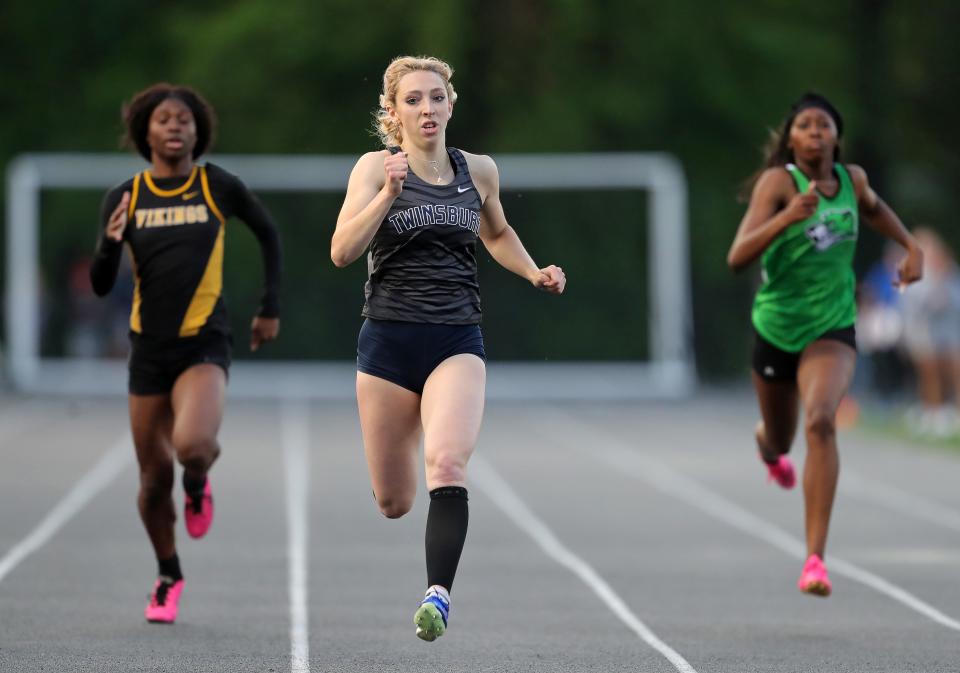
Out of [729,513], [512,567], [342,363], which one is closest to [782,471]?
[512,567]

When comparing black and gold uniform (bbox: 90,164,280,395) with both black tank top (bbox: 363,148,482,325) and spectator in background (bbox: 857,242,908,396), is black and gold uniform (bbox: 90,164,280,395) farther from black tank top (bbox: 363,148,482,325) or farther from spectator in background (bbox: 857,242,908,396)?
spectator in background (bbox: 857,242,908,396)

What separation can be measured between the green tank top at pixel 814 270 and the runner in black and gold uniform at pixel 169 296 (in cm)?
239

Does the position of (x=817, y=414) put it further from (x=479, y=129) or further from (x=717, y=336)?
(x=479, y=129)

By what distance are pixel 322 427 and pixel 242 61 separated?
11.2 m

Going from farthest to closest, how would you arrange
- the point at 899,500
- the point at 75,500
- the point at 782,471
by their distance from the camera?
the point at 899,500 → the point at 75,500 → the point at 782,471

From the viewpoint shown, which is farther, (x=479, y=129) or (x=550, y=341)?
(x=479, y=129)

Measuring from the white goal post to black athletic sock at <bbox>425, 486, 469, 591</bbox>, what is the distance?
2057cm

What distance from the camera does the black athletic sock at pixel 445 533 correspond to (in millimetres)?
6977

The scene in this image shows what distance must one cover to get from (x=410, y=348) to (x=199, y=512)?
2082 mm

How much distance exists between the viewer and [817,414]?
29.7 feet

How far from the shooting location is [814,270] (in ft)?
30.6

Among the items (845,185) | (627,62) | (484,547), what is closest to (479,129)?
(627,62)

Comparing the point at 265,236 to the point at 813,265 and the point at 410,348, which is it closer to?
the point at 410,348

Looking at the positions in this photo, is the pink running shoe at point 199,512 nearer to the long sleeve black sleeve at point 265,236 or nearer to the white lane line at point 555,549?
the long sleeve black sleeve at point 265,236
